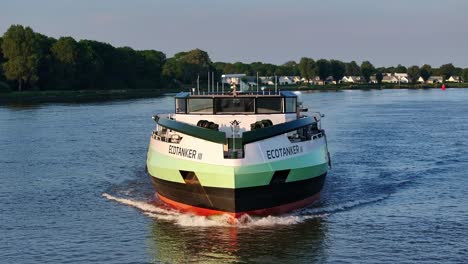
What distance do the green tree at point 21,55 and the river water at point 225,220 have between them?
85896 millimetres

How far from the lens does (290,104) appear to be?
28.8 m

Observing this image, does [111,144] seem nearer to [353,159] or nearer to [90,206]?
[353,159]

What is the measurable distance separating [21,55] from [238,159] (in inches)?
4618

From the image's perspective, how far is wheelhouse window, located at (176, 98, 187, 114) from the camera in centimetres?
2922

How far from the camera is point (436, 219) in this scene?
2547 cm

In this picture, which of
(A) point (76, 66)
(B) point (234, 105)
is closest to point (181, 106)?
(B) point (234, 105)

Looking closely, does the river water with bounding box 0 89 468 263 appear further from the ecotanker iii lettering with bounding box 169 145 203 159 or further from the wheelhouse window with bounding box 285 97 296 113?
the wheelhouse window with bounding box 285 97 296 113

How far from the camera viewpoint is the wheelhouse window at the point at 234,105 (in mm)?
28188

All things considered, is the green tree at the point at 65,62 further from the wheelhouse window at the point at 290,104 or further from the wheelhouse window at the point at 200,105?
the wheelhouse window at the point at 290,104

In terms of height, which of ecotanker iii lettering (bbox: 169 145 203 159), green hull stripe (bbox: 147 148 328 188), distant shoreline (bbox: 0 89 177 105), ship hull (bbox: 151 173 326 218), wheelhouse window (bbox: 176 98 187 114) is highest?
wheelhouse window (bbox: 176 98 187 114)

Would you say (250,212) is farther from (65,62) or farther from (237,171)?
(65,62)

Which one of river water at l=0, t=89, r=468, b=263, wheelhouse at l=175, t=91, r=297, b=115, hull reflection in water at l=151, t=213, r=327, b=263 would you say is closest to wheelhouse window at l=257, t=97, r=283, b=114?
wheelhouse at l=175, t=91, r=297, b=115

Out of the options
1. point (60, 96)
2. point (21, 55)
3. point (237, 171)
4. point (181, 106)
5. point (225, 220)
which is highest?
point (21, 55)

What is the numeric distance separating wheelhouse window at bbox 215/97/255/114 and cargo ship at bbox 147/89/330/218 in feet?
0.13
